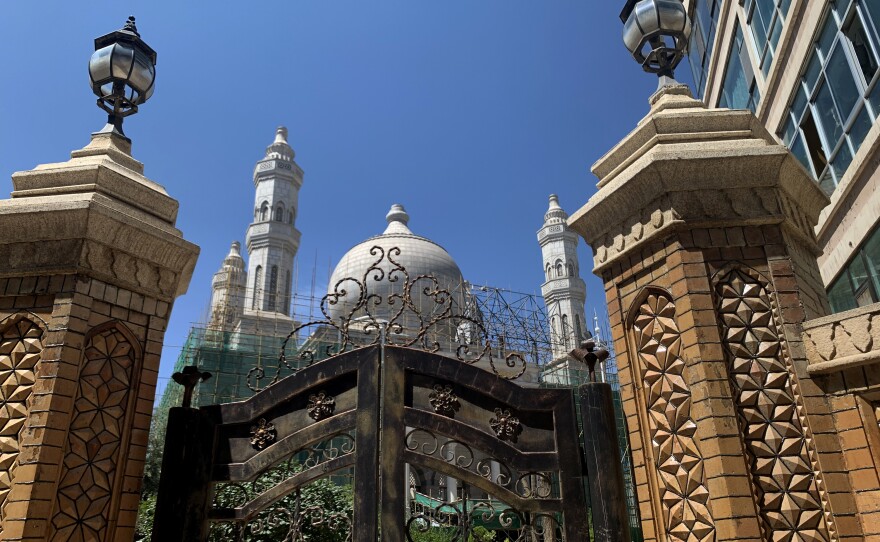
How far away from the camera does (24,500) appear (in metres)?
3.02

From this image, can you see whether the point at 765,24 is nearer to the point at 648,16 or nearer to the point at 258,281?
the point at 648,16

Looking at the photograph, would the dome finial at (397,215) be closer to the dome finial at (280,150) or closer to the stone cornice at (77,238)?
the dome finial at (280,150)

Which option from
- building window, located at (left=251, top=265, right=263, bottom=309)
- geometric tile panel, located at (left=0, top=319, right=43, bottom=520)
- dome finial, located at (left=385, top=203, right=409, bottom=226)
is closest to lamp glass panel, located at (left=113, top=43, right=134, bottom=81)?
geometric tile panel, located at (left=0, top=319, right=43, bottom=520)

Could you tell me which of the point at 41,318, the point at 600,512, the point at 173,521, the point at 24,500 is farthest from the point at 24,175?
the point at 600,512

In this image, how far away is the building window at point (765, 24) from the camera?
8.95 meters

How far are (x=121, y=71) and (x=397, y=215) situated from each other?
103 feet

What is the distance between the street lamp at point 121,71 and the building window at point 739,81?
28.4 ft

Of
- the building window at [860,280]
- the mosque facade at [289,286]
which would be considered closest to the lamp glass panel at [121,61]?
the building window at [860,280]

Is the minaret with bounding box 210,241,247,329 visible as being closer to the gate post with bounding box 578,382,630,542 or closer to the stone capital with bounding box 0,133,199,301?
Result: the stone capital with bounding box 0,133,199,301

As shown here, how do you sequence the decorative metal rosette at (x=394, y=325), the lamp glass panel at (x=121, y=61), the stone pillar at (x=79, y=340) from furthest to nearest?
the lamp glass panel at (x=121, y=61) → the decorative metal rosette at (x=394, y=325) → the stone pillar at (x=79, y=340)

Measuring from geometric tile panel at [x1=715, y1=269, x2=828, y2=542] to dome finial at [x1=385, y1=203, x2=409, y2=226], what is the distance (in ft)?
106

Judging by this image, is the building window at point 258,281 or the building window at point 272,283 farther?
the building window at point 272,283

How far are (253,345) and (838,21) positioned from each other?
56.6ft

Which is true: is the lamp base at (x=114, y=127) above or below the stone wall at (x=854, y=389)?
above
